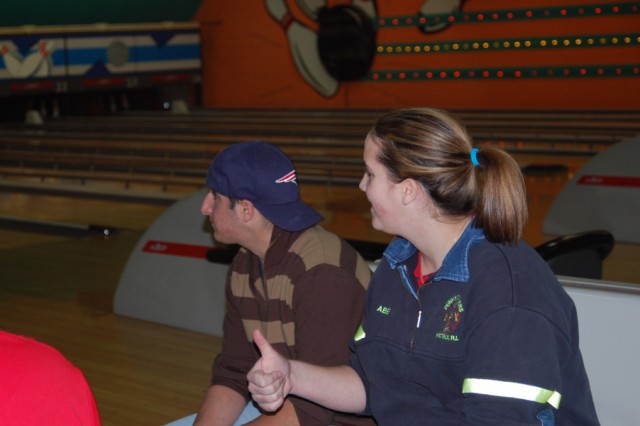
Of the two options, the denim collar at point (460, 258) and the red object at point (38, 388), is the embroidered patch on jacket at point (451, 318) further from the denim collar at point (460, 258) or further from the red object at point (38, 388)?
the red object at point (38, 388)

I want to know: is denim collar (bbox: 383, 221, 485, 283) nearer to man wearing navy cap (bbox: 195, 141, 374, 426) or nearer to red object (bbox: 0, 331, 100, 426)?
man wearing navy cap (bbox: 195, 141, 374, 426)

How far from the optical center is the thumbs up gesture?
53.4 inches

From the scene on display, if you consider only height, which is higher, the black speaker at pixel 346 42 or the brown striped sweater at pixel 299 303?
the black speaker at pixel 346 42

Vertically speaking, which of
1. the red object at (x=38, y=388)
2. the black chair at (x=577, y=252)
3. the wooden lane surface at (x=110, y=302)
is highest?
the red object at (x=38, y=388)

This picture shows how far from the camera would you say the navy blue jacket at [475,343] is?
1228 mm

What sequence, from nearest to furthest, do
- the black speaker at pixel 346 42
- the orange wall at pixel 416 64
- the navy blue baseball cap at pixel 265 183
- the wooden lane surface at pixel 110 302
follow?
the navy blue baseball cap at pixel 265 183
the wooden lane surface at pixel 110 302
the orange wall at pixel 416 64
the black speaker at pixel 346 42

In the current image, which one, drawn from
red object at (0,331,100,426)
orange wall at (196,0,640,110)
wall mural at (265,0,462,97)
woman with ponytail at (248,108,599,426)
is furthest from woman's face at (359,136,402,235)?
wall mural at (265,0,462,97)

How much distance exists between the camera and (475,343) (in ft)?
4.15

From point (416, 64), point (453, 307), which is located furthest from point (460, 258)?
point (416, 64)

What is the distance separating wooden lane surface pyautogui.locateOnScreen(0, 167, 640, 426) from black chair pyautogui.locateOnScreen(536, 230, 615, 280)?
1.17 metres

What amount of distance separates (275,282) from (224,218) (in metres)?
0.18

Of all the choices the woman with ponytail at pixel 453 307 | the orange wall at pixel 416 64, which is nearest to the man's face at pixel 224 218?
the woman with ponytail at pixel 453 307

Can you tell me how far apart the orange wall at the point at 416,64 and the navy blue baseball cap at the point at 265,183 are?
842cm

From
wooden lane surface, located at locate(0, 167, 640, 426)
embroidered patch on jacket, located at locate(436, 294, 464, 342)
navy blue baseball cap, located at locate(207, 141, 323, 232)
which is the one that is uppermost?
navy blue baseball cap, located at locate(207, 141, 323, 232)
